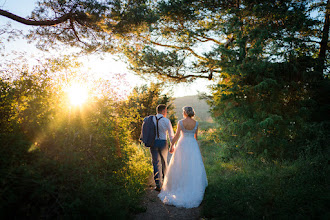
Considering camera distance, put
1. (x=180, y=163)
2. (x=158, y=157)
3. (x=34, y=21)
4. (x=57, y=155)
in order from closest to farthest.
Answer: (x=57, y=155)
(x=180, y=163)
(x=158, y=157)
(x=34, y=21)

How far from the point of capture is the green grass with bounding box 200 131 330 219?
368 centimetres

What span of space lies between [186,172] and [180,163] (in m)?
0.25

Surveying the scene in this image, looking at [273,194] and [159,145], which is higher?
[159,145]

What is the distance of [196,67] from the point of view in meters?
11.5

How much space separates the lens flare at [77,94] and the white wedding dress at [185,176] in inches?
90.4

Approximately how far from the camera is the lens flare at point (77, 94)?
419cm

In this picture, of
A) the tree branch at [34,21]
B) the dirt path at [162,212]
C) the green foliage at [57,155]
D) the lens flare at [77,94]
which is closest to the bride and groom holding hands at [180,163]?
the dirt path at [162,212]

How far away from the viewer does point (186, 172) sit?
5.01m

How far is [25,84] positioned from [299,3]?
9.87 meters

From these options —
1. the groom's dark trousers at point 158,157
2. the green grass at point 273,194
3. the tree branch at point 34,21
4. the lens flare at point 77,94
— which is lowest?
the green grass at point 273,194

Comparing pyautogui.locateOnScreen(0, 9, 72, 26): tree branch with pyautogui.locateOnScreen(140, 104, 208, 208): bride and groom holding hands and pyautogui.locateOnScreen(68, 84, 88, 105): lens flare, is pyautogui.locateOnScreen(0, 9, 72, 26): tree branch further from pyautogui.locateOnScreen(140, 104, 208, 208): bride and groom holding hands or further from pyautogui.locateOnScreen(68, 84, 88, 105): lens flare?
pyautogui.locateOnScreen(140, 104, 208, 208): bride and groom holding hands

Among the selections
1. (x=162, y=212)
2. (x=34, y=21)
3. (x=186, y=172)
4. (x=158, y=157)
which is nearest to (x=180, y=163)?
(x=186, y=172)

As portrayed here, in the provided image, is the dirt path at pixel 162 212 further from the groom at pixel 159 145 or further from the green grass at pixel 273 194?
the groom at pixel 159 145

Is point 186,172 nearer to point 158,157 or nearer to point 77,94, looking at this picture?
point 158,157
